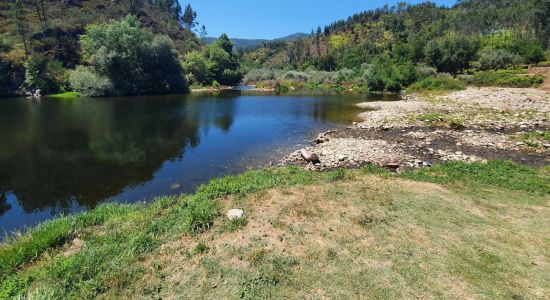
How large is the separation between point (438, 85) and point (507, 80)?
12.7 m

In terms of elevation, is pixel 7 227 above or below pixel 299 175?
below

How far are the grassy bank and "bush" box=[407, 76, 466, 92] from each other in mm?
60299

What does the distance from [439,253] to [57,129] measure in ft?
131

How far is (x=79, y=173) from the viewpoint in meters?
21.7

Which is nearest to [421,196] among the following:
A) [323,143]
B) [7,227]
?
[323,143]

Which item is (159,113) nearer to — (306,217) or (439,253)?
(306,217)

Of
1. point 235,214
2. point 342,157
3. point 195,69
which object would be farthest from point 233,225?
point 195,69

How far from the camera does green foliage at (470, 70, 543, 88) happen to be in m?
58.3

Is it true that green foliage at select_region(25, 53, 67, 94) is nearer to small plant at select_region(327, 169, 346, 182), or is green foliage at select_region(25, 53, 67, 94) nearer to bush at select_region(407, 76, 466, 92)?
small plant at select_region(327, 169, 346, 182)

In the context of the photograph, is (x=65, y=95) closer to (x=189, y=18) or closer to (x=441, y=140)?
(x=441, y=140)

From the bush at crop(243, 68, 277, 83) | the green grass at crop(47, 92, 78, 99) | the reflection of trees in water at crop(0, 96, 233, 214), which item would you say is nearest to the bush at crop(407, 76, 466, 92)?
the reflection of trees in water at crop(0, 96, 233, 214)

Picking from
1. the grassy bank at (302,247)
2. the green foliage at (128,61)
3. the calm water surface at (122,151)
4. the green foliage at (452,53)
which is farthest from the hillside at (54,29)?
the green foliage at (452,53)

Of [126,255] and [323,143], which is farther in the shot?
[323,143]

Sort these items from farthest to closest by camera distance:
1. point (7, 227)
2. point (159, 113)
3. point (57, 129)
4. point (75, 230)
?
point (159, 113)
point (57, 129)
point (7, 227)
point (75, 230)
